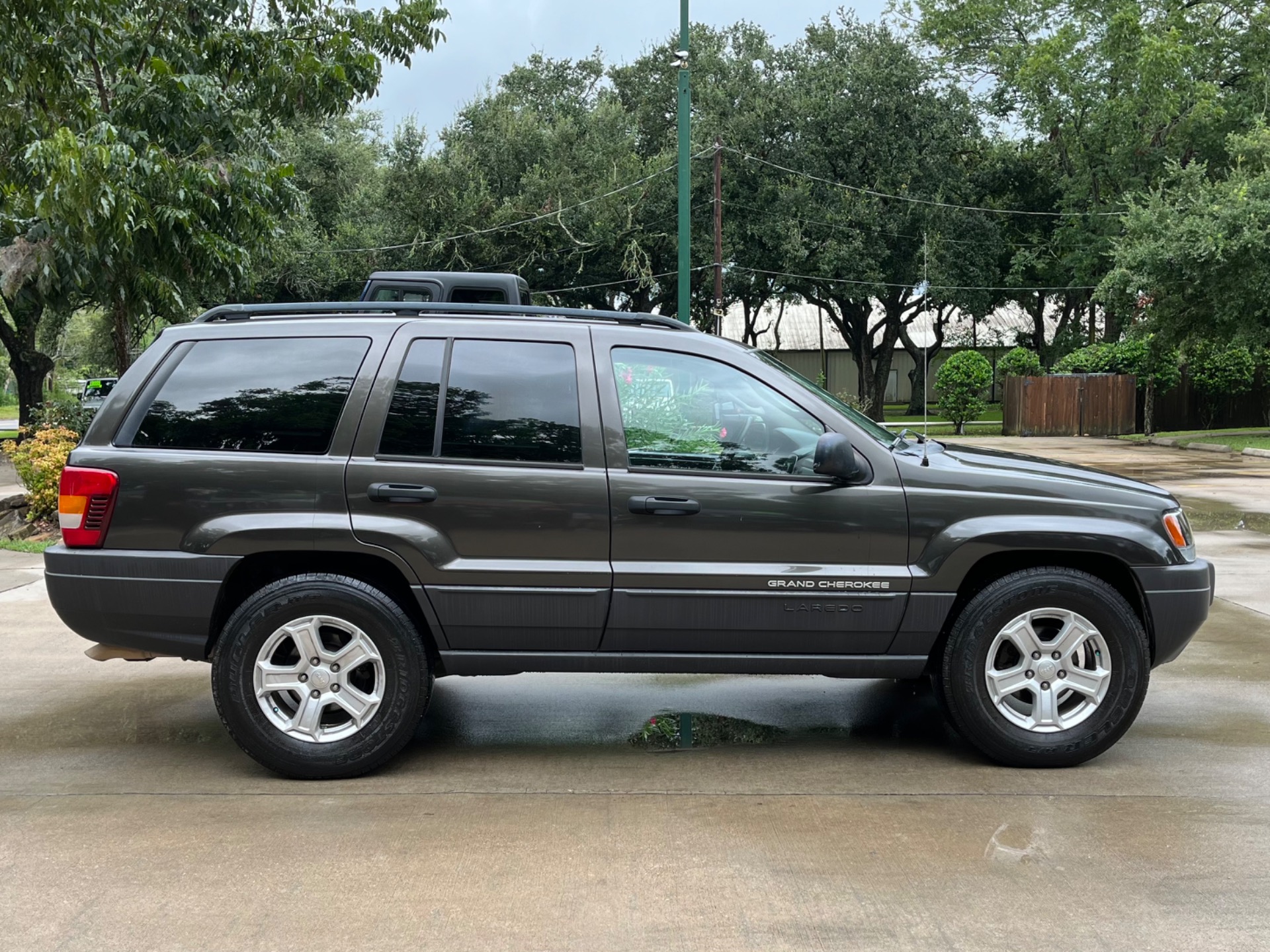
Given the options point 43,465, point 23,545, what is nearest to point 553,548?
point 23,545

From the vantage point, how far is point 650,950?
11.0ft

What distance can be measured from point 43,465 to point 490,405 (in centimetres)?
850

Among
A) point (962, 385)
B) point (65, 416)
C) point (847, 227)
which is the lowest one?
point (65, 416)

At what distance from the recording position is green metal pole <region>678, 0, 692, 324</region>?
1672cm

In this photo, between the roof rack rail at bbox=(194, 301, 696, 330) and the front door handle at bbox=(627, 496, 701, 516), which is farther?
the roof rack rail at bbox=(194, 301, 696, 330)

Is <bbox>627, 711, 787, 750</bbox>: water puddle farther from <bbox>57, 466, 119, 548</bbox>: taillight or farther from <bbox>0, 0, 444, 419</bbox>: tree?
<bbox>0, 0, 444, 419</bbox>: tree

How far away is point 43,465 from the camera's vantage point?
1162cm

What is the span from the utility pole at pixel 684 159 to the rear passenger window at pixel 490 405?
11625 millimetres

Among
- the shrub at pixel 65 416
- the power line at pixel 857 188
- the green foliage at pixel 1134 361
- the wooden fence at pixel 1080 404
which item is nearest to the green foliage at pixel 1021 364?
the wooden fence at pixel 1080 404

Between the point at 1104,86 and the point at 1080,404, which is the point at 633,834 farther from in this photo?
the point at 1104,86

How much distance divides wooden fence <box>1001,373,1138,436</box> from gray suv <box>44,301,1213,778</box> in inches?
1196

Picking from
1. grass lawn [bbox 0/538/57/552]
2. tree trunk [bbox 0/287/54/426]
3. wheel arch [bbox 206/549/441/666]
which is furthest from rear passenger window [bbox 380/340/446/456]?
tree trunk [bbox 0/287/54/426]

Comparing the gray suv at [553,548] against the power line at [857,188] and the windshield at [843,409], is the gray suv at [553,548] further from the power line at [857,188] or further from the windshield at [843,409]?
the power line at [857,188]

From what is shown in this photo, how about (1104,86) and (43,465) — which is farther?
(1104,86)
